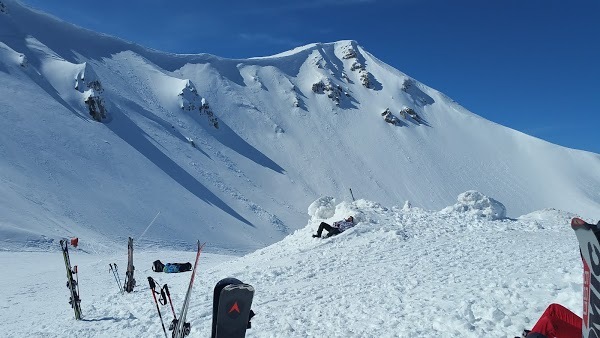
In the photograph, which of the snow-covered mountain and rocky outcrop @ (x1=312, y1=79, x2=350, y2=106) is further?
rocky outcrop @ (x1=312, y1=79, x2=350, y2=106)

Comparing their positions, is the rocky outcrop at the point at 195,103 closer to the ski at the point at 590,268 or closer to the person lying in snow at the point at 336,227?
the person lying in snow at the point at 336,227

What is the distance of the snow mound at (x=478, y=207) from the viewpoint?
78.5 feet

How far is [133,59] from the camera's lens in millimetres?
87562

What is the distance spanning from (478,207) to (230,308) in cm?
2216

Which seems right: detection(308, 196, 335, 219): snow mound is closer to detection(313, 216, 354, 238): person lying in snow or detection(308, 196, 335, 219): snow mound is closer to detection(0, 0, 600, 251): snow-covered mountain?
detection(313, 216, 354, 238): person lying in snow

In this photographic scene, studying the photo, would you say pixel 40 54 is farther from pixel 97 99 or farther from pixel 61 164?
pixel 61 164

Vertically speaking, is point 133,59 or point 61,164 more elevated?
point 133,59

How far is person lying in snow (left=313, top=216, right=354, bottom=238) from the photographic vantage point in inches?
807

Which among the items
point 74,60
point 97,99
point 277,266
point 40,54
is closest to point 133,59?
point 74,60

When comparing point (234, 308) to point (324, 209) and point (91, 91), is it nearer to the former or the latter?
point (324, 209)

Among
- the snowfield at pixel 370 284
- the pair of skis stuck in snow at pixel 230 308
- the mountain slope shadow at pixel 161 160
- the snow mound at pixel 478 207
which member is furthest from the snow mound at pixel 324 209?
the mountain slope shadow at pixel 161 160

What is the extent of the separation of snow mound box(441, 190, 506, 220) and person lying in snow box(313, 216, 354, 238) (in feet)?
20.4

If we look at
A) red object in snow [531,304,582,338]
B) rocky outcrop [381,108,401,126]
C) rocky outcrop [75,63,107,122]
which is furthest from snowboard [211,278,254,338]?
rocky outcrop [381,108,401,126]

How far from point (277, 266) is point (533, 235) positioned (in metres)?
11.0
